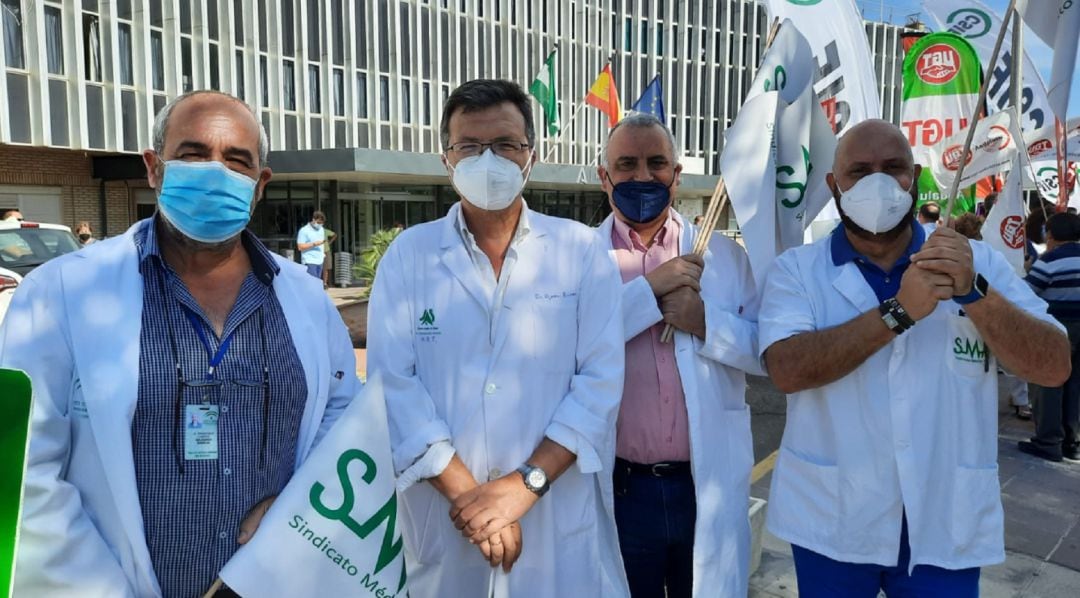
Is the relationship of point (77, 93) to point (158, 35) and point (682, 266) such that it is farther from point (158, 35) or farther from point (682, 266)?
point (682, 266)

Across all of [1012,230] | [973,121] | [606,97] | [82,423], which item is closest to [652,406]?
[973,121]

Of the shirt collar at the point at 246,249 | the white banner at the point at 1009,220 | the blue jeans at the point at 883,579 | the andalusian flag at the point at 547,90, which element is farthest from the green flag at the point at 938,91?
the andalusian flag at the point at 547,90

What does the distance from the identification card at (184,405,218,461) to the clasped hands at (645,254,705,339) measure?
1356 millimetres

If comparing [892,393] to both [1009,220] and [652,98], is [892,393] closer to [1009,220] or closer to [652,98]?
[1009,220]

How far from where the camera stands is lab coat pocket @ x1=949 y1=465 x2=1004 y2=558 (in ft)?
6.73

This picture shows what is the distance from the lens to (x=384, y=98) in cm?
2508

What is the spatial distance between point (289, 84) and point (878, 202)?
76.1 feet

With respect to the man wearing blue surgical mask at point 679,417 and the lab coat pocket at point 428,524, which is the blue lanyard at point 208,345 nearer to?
the lab coat pocket at point 428,524

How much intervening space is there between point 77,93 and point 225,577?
20255mm

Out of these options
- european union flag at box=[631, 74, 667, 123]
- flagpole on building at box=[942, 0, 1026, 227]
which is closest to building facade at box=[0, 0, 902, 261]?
european union flag at box=[631, 74, 667, 123]

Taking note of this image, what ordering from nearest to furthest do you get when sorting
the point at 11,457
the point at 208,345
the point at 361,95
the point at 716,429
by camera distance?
1. the point at 11,457
2. the point at 208,345
3. the point at 716,429
4. the point at 361,95

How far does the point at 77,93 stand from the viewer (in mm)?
17969

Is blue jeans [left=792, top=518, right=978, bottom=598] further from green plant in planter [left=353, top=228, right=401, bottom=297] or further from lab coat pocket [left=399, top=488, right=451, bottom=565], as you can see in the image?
green plant in planter [left=353, top=228, right=401, bottom=297]

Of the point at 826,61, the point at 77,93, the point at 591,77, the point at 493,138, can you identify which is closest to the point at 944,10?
the point at 826,61
